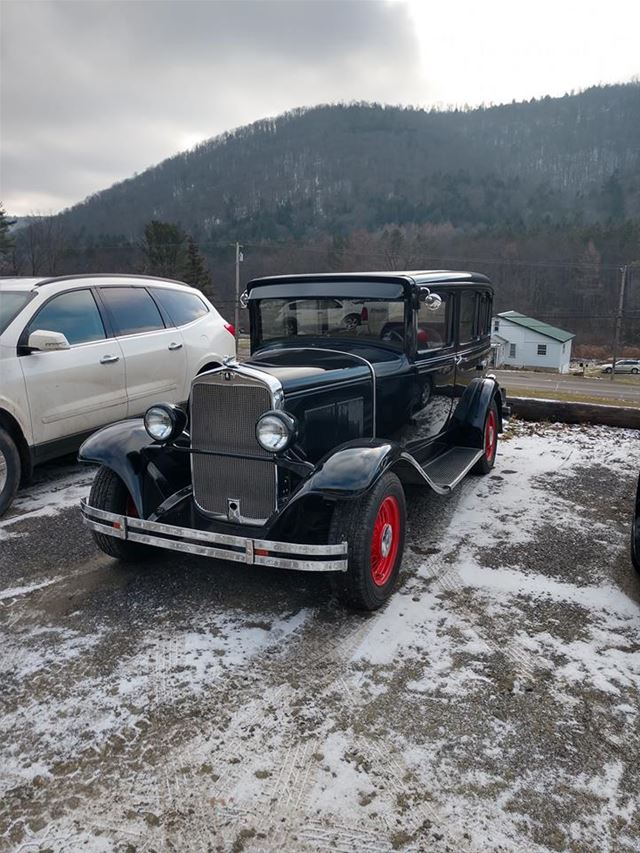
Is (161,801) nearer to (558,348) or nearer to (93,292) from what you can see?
(93,292)

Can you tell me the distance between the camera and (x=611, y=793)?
87.3 inches

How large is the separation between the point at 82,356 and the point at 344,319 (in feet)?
8.58

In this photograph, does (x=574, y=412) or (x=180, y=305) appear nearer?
(x=180, y=305)

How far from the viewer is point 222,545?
3414 millimetres

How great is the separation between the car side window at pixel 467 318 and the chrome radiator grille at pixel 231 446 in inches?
111

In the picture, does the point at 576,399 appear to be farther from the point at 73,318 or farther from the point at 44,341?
the point at 44,341

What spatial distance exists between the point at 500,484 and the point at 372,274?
253 cm

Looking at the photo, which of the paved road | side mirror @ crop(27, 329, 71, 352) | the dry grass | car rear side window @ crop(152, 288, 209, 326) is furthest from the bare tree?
side mirror @ crop(27, 329, 71, 352)

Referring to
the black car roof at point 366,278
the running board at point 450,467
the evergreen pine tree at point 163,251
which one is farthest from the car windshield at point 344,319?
the evergreen pine tree at point 163,251

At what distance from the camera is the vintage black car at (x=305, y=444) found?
333 centimetres

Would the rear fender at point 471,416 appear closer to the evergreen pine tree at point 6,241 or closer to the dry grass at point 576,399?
the dry grass at point 576,399

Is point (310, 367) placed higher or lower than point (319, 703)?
higher

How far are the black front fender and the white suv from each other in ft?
4.69

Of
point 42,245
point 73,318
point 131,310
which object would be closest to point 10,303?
point 73,318
